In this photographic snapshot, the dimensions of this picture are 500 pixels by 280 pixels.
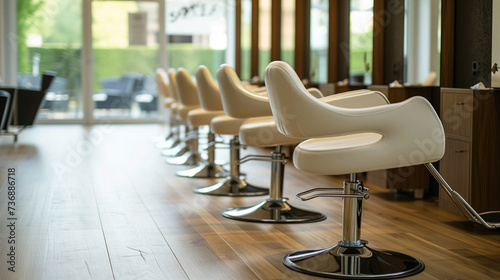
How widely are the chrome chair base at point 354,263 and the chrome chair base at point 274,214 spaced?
77 centimetres

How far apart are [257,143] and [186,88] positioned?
89.2 inches

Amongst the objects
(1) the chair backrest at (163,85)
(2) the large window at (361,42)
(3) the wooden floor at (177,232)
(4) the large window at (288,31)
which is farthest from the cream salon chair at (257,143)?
(4) the large window at (288,31)

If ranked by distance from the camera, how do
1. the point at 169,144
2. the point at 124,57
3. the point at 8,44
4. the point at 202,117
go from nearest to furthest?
1. the point at 202,117
2. the point at 169,144
3. the point at 8,44
4. the point at 124,57

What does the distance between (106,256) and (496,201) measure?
199 centimetres

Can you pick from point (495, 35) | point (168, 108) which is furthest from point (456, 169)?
point (168, 108)

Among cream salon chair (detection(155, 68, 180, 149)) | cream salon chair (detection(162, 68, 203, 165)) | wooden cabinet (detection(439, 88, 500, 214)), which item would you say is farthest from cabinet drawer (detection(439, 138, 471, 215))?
cream salon chair (detection(155, 68, 180, 149))

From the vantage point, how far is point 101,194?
14.4ft

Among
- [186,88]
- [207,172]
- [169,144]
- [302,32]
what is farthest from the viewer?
[169,144]

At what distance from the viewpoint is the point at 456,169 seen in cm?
368

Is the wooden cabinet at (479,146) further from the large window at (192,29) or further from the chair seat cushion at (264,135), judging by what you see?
the large window at (192,29)

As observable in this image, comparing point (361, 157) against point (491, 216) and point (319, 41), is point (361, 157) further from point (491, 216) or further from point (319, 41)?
point (319, 41)

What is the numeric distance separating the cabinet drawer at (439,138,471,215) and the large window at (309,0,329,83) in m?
2.98

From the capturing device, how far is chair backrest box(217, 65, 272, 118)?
371 cm

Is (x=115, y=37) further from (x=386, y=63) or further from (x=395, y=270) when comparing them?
(x=395, y=270)
